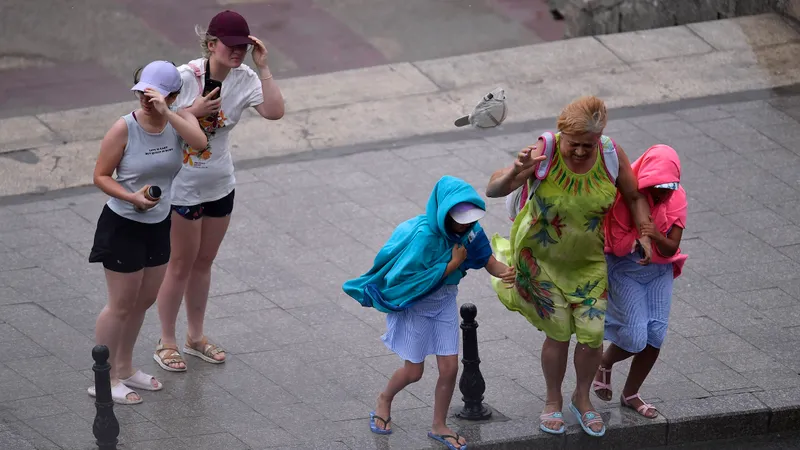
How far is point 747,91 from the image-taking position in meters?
12.3

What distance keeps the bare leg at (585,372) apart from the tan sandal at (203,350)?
2265 mm

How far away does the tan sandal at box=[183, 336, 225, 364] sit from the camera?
796 centimetres

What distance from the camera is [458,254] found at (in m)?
6.66

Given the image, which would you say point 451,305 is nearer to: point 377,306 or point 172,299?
point 377,306

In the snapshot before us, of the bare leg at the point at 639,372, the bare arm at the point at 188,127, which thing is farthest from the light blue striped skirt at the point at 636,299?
the bare arm at the point at 188,127

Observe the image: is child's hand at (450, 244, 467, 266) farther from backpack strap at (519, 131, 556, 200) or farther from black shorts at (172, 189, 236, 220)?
black shorts at (172, 189, 236, 220)

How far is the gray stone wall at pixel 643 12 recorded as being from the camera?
13.6m

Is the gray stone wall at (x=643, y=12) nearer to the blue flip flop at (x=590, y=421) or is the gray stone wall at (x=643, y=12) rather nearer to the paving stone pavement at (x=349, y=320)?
the paving stone pavement at (x=349, y=320)

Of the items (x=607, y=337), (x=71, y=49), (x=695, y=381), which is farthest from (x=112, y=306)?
(x=71, y=49)

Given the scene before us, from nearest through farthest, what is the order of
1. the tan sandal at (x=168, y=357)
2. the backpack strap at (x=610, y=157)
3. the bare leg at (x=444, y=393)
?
the backpack strap at (x=610, y=157)
the bare leg at (x=444, y=393)
the tan sandal at (x=168, y=357)

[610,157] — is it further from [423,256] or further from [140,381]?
[140,381]

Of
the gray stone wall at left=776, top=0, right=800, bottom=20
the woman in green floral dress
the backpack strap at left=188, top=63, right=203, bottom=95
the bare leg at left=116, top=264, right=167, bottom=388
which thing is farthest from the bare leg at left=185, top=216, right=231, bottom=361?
the gray stone wall at left=776, top=0, right=800, bottom=20

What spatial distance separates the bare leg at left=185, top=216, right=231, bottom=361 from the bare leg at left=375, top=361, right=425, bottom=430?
4.28 ft

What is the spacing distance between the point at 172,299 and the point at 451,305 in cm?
191
